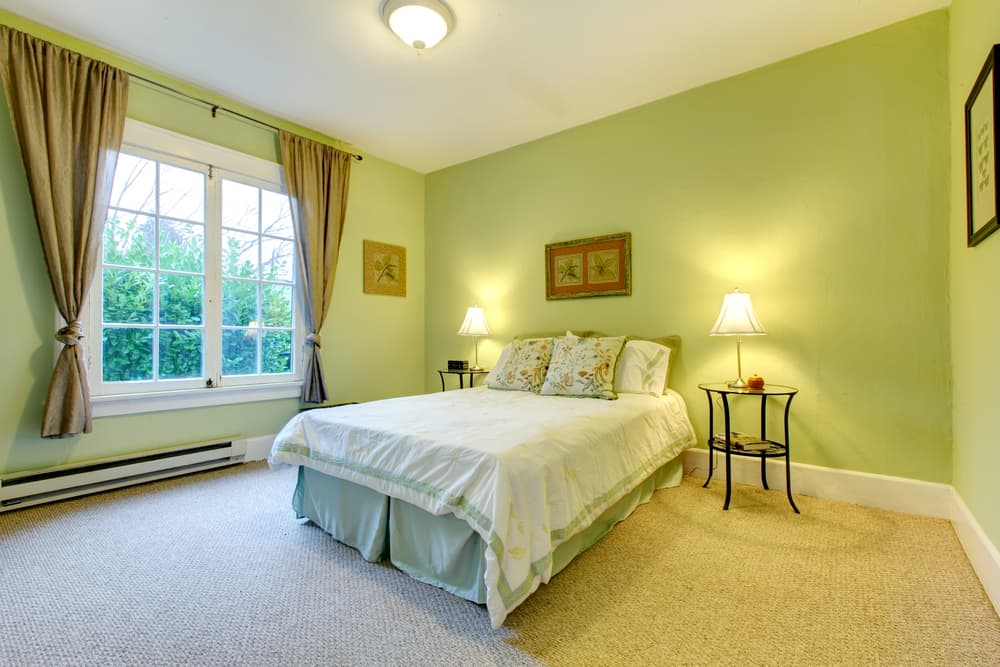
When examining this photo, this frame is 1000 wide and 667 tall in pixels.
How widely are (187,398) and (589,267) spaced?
308cm

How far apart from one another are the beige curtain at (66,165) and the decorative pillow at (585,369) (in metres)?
2.78

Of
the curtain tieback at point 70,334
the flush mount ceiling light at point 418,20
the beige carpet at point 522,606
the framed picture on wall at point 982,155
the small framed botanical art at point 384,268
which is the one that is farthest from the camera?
the small framed botanical art at point 384,268

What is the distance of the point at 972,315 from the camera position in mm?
1919

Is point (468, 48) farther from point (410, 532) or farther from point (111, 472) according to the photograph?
point (111, 472)

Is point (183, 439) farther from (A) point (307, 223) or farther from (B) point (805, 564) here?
(B) point (805, 564)

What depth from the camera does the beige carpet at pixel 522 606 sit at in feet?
4.37

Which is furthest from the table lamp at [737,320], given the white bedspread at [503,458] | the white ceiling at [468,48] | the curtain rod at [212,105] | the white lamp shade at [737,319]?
the curtain rod at [212,105]

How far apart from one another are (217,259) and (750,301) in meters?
3.63

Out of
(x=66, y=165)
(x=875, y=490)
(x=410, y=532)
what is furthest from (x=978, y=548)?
(x=66, y=165)

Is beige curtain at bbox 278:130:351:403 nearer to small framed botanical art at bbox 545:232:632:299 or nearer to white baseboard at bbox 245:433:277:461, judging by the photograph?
white baseboard at bbox 245:433:277:461

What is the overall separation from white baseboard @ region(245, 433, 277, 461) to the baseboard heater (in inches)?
2.2

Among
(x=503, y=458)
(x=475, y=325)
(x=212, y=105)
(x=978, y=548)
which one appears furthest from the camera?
(x=475, y=325)

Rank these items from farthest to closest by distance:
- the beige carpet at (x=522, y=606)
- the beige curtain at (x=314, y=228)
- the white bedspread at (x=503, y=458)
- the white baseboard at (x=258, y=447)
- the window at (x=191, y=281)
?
the beige curtain at (x=314, y=228)
the white baseboard at (x=258, y=447)
the window at (x=191, y=281)
the white bedspread at (x=503, y=458)
the beige carpet at (x=522, y=606)

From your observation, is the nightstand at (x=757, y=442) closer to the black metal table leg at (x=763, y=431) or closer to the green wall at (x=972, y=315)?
the black metal table leg at (x=763, y=431)
